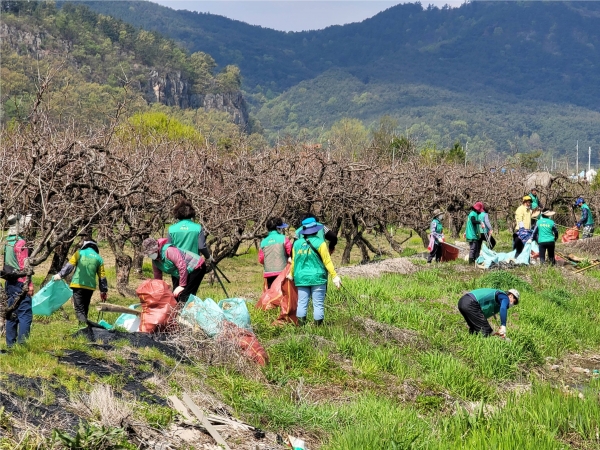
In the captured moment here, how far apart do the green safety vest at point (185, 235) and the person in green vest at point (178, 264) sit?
0.09 m

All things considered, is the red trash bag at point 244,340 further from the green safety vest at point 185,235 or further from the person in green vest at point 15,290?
the person in green vest at point 15,290

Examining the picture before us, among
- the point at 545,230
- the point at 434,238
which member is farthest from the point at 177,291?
the point at 545,230

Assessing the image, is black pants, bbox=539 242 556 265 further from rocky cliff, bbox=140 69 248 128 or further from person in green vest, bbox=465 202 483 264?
rocky cliff, bbox=140 69 248 128

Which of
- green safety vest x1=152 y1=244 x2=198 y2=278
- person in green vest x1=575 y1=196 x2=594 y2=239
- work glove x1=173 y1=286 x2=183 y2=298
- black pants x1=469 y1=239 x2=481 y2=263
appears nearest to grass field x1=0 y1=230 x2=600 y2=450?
work glove x1=173 y1=286 x2=183 y2=298

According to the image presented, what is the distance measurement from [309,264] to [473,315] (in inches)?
101

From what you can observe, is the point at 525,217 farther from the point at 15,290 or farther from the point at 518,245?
the point at 15,290

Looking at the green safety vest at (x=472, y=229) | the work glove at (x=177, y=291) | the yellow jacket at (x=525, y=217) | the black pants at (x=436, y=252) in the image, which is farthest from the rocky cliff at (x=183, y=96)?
the work glove at (x=177, y=291)

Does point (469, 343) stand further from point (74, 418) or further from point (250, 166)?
point (250, 166)

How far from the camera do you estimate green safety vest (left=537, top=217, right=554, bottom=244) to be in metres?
17.2

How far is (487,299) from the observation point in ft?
33.7

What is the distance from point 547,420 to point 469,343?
3.24m

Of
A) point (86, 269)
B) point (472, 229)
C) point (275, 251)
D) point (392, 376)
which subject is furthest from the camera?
point (472, 229)

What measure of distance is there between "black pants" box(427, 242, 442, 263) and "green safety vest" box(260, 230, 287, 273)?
8223 mm

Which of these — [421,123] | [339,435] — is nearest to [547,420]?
[339,435]
